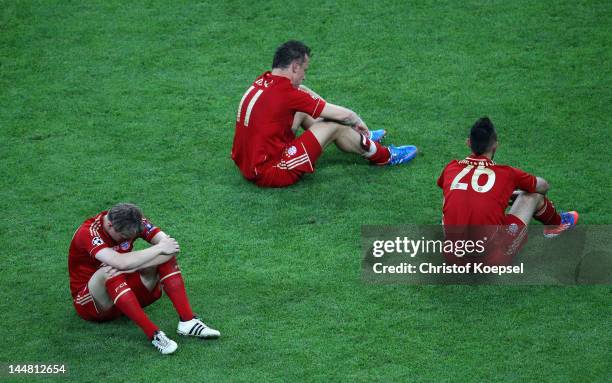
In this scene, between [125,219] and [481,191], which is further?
[481,191]

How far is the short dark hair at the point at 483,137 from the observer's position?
703 centimetres

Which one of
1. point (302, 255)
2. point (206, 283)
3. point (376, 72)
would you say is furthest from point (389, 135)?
point (206, 283)

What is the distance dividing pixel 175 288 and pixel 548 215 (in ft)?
9.32

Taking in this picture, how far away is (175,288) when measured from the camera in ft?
21.8

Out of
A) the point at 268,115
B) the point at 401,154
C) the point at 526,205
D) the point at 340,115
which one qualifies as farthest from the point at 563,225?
the point at 268,115

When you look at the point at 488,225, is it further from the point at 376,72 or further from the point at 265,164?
the point at 376,72

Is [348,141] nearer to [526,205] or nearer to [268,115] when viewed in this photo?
[268,115]

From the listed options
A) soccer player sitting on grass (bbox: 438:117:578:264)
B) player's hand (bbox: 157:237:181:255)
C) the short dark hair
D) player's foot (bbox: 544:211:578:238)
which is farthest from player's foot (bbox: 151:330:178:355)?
player's foot (bbox: 544:211:578:238)

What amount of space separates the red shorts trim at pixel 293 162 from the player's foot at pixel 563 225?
203cm

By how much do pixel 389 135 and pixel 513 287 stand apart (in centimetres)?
260

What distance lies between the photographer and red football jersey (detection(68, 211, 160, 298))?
6.58m

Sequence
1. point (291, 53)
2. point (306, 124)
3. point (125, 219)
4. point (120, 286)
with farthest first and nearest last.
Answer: point (306, 124) → point (291, 53) → point (120, 286) → point (125, 219)

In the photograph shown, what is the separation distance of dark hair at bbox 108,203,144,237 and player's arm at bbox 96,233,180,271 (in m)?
0.16

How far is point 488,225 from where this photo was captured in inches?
277
